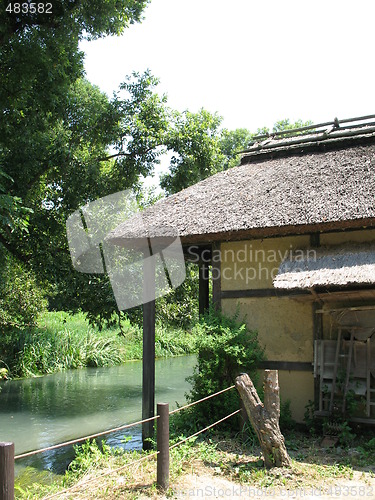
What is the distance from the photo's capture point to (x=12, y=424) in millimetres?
8508

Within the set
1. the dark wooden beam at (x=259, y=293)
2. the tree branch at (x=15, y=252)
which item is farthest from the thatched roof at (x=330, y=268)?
the tree branch at (x=15, y=252)

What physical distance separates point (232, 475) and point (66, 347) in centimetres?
1124

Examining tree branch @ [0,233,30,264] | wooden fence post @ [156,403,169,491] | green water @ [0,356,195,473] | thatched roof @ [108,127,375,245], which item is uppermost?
thatched roof @ [108,127,375,245]

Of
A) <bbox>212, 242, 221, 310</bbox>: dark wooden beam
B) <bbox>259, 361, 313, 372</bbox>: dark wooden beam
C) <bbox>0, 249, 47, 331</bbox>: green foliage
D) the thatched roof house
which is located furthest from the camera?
<bbox>0, 249, 47, 331</bbox>: green foliage

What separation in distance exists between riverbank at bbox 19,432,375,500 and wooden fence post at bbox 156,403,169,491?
0.09 metres

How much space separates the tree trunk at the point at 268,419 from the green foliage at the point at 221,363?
101 cm

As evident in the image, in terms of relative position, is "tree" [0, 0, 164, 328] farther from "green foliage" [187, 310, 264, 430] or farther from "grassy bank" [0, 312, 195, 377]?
"green foliage" [187, 310, 264, 430]

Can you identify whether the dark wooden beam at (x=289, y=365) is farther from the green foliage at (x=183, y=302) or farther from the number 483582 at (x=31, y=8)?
the number 483582 at (x=31, y=8)

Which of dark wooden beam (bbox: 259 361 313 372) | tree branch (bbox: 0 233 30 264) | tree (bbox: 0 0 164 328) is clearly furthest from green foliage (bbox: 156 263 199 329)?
dark wooden beam (bbox: 259 361 313 372)

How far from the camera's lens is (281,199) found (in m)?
6.10

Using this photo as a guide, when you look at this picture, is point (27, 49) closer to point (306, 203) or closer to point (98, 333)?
point (306, 203)

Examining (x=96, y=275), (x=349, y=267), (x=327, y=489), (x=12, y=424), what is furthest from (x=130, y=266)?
(x=327, y=489)

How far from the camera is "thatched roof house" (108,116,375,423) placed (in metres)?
5.35

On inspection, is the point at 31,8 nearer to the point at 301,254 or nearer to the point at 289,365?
the point at 301,254
